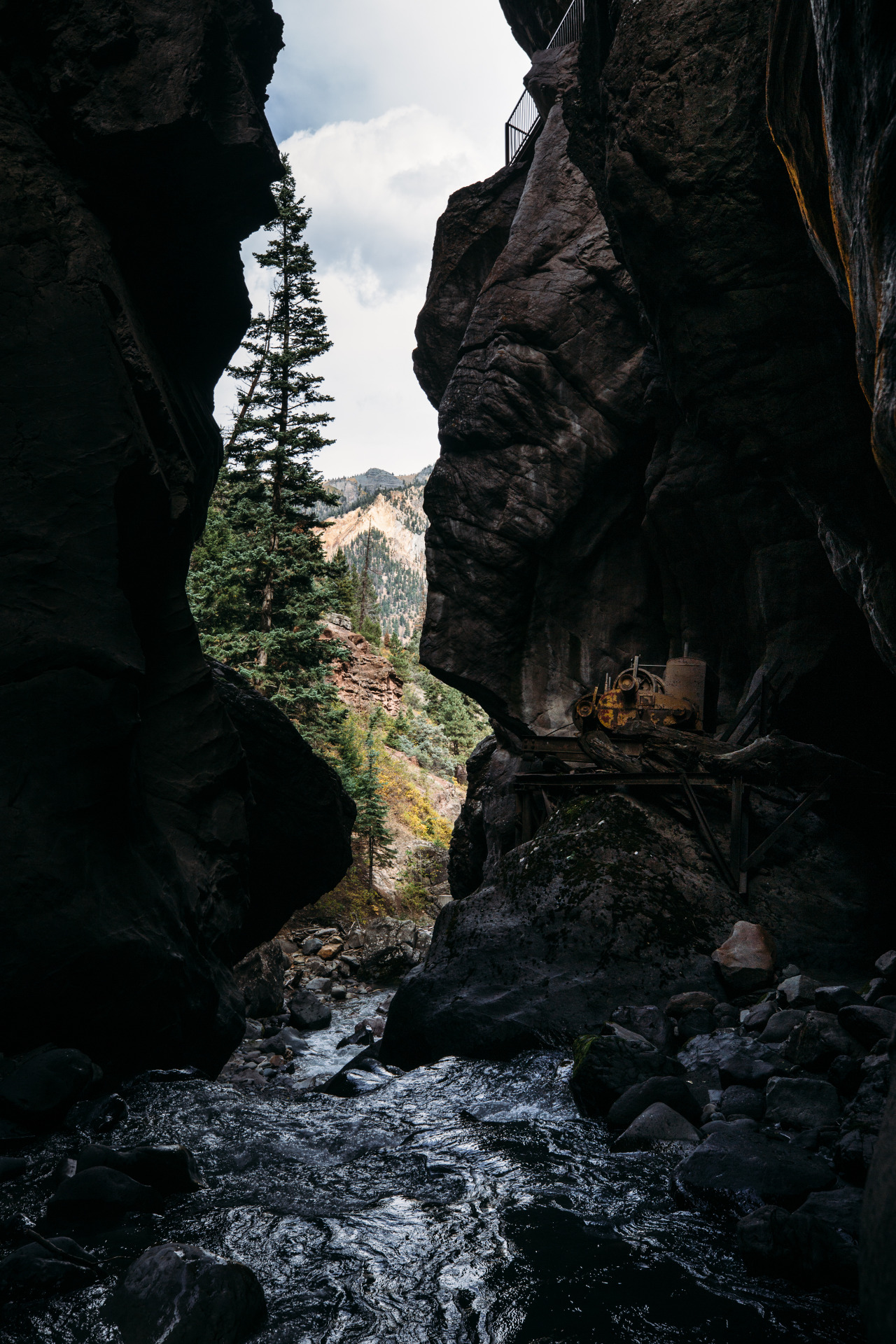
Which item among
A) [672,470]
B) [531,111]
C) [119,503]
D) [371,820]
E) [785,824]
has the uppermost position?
[531,111]

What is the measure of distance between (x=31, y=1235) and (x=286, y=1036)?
10825mm

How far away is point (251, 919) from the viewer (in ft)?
47.2

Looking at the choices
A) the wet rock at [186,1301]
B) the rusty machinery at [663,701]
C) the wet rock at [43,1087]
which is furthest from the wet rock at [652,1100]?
the rusty machinery at [663,701]

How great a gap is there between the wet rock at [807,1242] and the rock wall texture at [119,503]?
16.7 ft

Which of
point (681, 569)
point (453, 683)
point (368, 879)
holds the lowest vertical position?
point (368, 879)

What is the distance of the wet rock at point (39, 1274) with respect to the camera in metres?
3.19

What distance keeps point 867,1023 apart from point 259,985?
Result: 13810 millimetres

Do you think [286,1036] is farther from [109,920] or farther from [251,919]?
[109,920]

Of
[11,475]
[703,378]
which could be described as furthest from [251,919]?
[703,378]

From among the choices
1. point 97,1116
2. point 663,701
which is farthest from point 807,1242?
point 663,701

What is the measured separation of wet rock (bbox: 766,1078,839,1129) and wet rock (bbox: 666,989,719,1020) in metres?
2.85

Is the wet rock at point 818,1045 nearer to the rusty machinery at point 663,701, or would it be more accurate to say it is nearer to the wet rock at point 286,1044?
the rusty machinery at point 663,701

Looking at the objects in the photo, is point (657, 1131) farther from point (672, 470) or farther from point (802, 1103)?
point (672, 470)

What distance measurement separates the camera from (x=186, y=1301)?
299 centimetres
